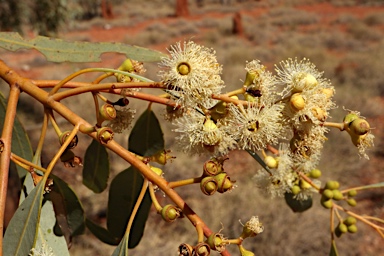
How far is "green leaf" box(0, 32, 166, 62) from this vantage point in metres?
1.07

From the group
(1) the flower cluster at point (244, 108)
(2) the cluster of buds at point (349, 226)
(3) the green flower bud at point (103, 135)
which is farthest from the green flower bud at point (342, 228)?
(3) the green flower bud at point (103, 135)

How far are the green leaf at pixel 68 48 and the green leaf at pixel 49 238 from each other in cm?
41

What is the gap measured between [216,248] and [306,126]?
1.05ft

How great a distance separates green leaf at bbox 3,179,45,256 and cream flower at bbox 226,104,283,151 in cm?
41

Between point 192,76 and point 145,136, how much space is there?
0.38m

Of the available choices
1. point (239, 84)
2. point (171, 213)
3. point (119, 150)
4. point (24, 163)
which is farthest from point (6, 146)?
point (239, 84)

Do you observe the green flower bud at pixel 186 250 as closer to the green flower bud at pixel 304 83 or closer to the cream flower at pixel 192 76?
the cream flower at pixel 192 76

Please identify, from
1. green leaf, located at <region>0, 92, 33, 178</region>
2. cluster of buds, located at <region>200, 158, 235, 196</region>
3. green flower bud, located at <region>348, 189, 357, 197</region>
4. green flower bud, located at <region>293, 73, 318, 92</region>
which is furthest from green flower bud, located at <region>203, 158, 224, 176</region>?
green flower bud, located at <region>348, 189, 357, 197</region>

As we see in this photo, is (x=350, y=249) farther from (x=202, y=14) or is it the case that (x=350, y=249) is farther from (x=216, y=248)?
(x=202, y=14)

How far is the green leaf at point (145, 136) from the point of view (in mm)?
1144

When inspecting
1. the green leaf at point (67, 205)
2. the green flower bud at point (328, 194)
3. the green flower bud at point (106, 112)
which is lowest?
the green flower bud at point (328, 194)

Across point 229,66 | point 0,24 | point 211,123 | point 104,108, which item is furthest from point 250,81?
point 229,66

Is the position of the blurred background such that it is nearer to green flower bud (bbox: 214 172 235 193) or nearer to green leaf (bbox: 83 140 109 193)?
green leaf (bbox: 83 140 109 193)

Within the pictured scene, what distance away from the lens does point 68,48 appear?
1.13 m
